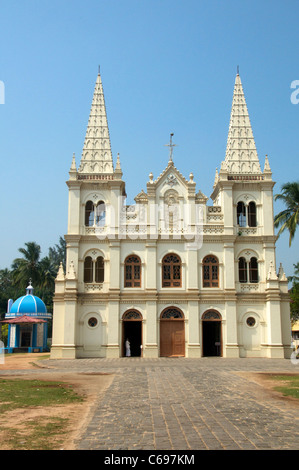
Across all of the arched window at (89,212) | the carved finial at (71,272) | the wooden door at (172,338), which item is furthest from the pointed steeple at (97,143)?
the wooden door at (172,338)

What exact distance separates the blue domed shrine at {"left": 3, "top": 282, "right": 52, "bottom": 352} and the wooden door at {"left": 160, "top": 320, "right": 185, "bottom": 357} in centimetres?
1381

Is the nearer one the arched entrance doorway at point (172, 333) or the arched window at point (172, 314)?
the arched entrance doorway at point (172, 333)

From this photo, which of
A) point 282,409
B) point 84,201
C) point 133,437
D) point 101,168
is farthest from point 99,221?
point 133,437

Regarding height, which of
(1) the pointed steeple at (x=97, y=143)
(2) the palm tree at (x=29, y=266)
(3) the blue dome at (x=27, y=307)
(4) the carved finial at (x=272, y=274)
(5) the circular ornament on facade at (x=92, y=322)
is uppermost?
(1) the pointed steeple at (x=97, y=143)

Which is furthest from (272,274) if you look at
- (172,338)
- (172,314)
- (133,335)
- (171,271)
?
(133,335)

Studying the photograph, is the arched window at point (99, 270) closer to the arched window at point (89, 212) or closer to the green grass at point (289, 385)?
the arched window at point (89, 212)

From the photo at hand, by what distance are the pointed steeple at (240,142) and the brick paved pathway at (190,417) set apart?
804 inches

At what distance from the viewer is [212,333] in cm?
3722

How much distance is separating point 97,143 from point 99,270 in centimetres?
957

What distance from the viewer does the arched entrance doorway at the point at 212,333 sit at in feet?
110

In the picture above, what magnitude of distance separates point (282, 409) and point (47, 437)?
6.11 meters

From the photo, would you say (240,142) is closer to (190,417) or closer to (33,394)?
(33,394)
